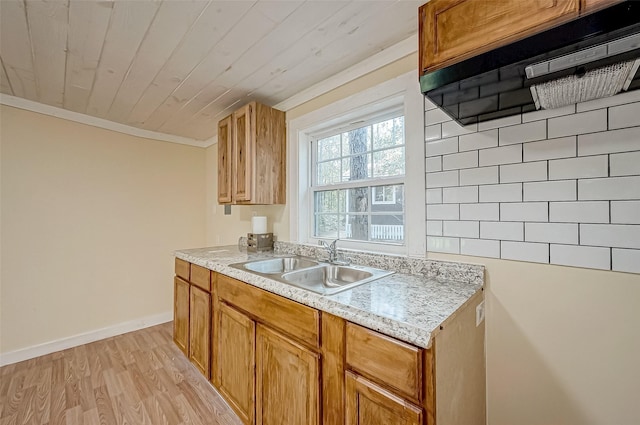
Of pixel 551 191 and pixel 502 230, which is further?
pixel 502 230

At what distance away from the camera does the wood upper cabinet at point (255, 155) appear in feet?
6.95

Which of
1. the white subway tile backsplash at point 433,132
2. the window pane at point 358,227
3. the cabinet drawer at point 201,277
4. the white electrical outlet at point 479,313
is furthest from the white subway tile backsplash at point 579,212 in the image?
the cabinet drawer at point 201,277

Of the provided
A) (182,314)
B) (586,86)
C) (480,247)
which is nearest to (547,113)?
(586,86)

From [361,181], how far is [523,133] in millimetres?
955

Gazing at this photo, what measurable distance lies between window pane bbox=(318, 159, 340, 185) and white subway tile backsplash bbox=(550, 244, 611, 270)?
139cm

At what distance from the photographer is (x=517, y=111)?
1116mm

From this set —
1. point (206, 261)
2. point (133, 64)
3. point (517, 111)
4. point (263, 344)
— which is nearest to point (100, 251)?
point (206, 261)

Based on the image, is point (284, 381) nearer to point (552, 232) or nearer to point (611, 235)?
point (552, 232)

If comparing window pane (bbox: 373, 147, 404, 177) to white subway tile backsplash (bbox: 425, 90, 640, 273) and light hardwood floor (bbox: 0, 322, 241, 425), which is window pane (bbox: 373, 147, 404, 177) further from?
light hardwood floor (bbox: 0, 322, 241, 425)

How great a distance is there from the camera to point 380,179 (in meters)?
1.76

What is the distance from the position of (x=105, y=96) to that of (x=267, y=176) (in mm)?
1516

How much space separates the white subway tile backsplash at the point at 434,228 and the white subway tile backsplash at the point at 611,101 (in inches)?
27.6

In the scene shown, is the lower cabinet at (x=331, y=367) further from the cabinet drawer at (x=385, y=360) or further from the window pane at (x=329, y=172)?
the window pane at (x=329, y=172)

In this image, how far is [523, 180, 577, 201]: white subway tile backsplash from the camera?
1.02 m
